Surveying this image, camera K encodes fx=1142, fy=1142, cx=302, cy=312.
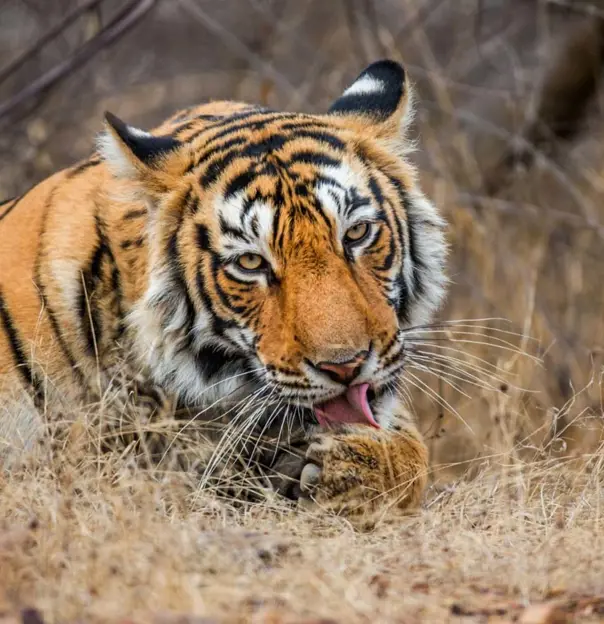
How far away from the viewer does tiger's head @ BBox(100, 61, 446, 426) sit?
2.93 meters

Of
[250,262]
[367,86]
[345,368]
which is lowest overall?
[345,368]

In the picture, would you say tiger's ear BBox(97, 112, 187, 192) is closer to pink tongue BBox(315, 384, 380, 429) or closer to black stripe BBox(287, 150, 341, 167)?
black stripe BBox(287, 150, 341, 167)

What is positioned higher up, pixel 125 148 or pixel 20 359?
pixel 125 148

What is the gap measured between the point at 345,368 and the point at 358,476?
38 centimetres

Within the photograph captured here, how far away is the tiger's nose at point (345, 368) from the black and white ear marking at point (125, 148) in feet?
2.56

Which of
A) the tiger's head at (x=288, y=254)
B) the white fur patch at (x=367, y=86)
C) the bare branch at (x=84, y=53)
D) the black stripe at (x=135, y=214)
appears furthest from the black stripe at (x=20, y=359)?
the white fur patch at (x=367, y=86)

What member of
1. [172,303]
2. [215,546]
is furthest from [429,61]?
[215,546]

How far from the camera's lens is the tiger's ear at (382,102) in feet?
11.2

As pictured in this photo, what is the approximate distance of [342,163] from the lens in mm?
3213

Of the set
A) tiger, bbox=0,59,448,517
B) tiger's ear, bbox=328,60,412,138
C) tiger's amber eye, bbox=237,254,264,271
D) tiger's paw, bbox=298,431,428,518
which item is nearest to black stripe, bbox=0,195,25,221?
tiger, bbox=0,59,448,517

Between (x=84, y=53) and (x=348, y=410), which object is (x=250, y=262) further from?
(x=84, y=53)

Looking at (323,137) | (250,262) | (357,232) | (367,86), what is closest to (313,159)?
(323,137)

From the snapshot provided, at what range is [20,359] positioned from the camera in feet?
10.7

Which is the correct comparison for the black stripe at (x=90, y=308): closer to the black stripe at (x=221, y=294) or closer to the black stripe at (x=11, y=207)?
the black stripe at (x=221, y=294)
